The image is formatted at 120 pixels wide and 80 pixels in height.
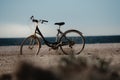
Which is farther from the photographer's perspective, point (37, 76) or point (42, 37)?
point (42, 37)

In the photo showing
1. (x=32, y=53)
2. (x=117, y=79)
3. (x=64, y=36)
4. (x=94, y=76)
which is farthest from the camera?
(x=32, y=53)

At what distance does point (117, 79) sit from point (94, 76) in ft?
2.07

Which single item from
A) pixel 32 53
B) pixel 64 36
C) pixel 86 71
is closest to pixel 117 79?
pixel 86 71

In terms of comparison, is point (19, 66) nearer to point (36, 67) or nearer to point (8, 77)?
point (36, 67)

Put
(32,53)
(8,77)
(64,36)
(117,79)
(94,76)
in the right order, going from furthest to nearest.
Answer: (32,53)
(64,36)
(8,77)
(117,79)
(94,76)

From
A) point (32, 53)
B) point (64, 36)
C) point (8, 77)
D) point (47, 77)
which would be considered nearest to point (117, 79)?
point (47, 77)

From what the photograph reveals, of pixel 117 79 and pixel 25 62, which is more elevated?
pixel 25 62

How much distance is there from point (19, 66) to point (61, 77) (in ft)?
0.94

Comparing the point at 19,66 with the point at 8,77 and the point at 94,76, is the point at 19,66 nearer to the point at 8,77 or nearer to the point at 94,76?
the point at 94,76

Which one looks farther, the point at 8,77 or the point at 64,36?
the point at 64,36

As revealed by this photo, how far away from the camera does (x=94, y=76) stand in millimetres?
1978

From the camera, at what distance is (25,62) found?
2.04 m

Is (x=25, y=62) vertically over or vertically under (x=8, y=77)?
over

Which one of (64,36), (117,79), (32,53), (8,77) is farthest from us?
(32,53)
